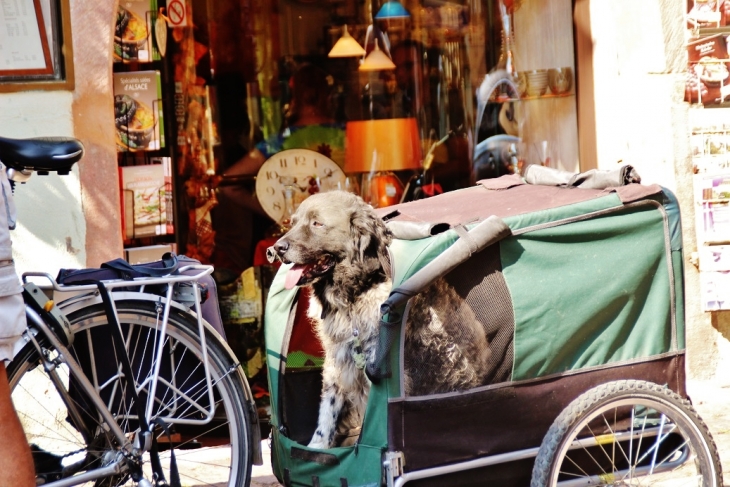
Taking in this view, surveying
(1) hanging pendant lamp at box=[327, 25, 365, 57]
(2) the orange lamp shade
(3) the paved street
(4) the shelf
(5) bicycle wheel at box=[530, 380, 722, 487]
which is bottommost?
(3) the paved street

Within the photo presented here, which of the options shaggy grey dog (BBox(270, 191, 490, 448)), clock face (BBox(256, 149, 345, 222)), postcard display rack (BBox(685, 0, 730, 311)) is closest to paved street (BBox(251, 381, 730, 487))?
postcard display rack (BBox(685, 0, 730, 311))

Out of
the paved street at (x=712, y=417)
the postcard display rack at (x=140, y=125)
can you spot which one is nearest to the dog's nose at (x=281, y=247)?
the paved street at (x=712, y=417)

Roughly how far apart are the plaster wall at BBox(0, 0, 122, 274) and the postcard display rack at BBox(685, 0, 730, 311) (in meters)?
3.02

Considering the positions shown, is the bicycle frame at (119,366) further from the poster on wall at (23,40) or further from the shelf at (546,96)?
the shelf at (546,96)

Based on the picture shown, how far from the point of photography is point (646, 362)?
3.26m

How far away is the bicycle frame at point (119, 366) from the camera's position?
3068mm

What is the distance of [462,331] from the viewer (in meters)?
3.06

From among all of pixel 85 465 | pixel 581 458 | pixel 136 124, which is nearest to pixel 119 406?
pixel 85 465

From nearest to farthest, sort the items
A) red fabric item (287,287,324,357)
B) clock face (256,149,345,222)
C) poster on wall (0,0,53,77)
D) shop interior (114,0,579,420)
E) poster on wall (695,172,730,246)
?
red fabric item (287,287,324,357) → poster on wall (0,0,53,77) → poster on wall (695,172,730,246) → shop interior (114,0,579,420) → clock face (256,149,345,222)

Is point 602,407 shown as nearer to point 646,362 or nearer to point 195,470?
point 646,362

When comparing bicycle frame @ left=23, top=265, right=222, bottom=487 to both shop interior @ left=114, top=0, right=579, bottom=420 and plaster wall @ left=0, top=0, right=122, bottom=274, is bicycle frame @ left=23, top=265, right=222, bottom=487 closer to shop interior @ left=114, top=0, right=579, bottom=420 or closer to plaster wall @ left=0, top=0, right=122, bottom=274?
plaster wall @ left=0, top=0, right=122, bottom=274

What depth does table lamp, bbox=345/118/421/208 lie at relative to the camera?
19.1 feet

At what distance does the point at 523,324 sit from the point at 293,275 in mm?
873

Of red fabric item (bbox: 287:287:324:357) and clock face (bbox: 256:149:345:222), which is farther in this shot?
clock face (bbox: 256:149:345:222)
